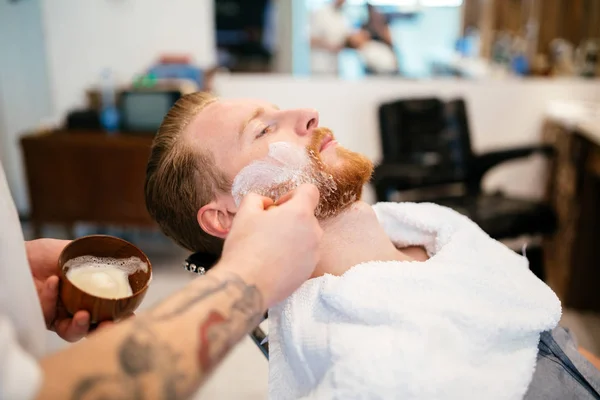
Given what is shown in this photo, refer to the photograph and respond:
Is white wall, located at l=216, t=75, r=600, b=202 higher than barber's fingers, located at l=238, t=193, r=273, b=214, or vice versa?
barber's fingers, located at l=238, t=193, r=273, b=214

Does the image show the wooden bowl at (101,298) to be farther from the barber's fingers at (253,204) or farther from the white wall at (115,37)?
the white wall at (115,37)

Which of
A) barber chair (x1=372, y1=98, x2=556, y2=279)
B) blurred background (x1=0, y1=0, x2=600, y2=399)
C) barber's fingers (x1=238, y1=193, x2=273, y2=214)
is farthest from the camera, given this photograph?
blurred background (x1=0, y1=0, x2=600, y2=399)

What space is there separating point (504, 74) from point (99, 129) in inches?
103

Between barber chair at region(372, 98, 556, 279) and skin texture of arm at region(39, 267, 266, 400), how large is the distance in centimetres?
190

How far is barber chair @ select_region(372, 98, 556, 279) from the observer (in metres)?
2.48

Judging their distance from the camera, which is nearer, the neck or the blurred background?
the neck

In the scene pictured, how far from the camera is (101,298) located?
749 millimetres

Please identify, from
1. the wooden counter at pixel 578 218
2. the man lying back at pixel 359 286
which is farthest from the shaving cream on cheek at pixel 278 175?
the wooden counter at pixel 578 218

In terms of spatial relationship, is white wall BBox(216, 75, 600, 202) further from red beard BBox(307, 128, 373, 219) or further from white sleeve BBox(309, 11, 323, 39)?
red beard BBox(307, 128, 373, 219)

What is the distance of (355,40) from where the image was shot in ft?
11.0

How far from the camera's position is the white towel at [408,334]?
0.85 m

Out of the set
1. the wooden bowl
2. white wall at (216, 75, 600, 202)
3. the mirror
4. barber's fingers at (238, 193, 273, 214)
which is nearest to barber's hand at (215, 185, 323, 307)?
barber's fingers at (238, 193, 273, 214)

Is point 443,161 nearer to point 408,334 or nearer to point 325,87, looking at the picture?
point 325,87

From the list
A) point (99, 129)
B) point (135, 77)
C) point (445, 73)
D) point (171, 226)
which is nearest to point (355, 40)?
point (445, 73)
